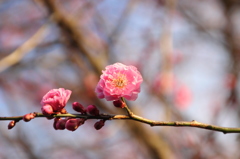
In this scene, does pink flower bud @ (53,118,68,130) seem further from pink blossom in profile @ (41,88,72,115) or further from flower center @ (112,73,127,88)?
flower center @ (112,73,127,88)

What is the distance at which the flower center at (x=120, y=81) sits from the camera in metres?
1.12

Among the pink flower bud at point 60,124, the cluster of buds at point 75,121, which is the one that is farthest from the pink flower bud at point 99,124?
the pink flower bud at point 60,124

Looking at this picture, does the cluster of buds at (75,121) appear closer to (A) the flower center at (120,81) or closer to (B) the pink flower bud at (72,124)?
(B) the pink flower bud at (72,124)

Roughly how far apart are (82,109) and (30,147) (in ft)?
9.08

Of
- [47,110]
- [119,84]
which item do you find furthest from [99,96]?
[47,110]

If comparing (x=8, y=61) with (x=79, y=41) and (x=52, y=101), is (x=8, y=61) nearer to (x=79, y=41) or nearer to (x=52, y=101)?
(x=79, y=41)

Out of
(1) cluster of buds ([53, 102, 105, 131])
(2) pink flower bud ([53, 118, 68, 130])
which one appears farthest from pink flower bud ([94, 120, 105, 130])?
(2) pink flower bud ([53, 118, 68, 130])

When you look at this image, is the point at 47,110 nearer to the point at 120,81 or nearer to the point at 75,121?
the point at 75,121

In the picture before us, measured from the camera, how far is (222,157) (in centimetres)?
408

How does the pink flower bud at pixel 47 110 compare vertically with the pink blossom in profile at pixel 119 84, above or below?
below

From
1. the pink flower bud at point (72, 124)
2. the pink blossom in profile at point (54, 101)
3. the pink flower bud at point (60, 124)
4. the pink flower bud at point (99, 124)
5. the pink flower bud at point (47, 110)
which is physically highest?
the pink blossom in profile at point (54, 101)

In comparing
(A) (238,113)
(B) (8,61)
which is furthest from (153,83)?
(B) (8,61)

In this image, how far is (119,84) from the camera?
1122 mm

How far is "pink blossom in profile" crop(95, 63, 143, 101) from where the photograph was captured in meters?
1.13
